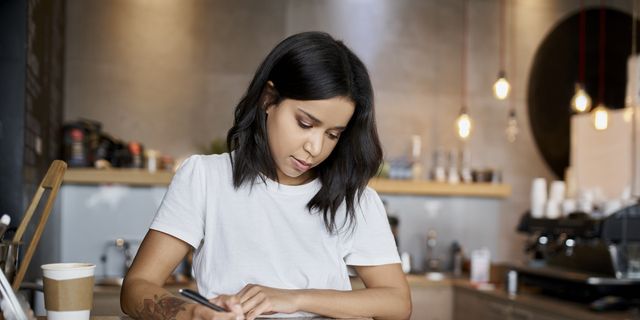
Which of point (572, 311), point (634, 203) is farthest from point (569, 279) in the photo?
point (634, 203)

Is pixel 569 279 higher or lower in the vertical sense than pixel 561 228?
lower

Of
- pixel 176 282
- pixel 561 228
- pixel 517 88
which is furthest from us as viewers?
pixel 517 88

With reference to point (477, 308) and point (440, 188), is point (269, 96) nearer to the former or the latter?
point (477, 308)

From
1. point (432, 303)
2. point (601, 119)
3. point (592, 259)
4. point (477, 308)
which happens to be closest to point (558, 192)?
point (601, 119)

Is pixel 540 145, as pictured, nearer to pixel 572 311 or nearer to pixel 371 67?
pixel 371 67

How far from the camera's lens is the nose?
1.20 meters

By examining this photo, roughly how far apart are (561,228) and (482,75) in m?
1.80

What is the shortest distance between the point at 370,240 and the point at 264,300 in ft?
1.17

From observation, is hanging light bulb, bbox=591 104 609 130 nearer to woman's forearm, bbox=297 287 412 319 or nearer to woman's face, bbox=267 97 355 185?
woman's forearm, bbox=297 287 412 319

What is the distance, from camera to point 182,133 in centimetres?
374

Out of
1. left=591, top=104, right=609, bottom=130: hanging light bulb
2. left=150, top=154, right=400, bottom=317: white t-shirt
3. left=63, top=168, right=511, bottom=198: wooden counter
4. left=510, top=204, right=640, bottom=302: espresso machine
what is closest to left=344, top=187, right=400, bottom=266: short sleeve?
left=150, top=154, right=400, bottom=317: white t-shirt

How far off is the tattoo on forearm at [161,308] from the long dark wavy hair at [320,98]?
33 centimetres

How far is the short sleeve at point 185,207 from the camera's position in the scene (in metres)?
1.19

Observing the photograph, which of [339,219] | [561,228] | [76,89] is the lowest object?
[561,228]
